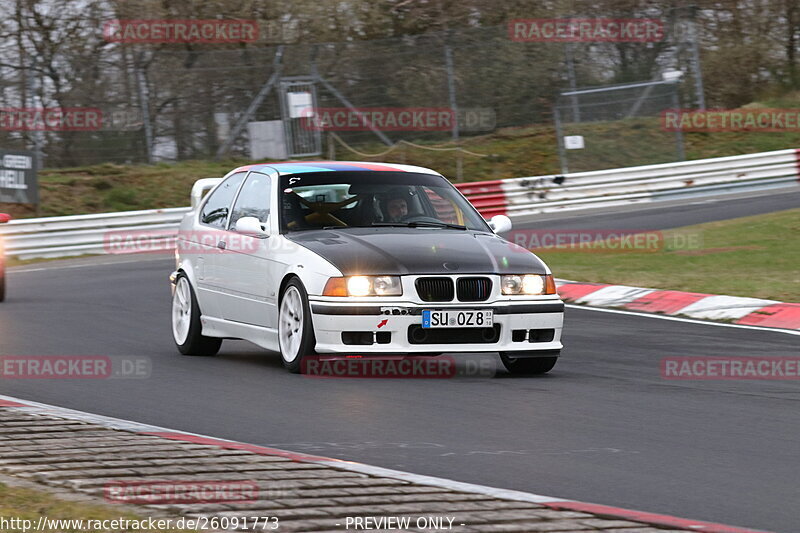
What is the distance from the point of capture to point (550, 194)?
94.1 ft

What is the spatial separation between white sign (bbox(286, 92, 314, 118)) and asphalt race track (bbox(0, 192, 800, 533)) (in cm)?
1683

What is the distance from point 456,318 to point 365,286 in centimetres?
64

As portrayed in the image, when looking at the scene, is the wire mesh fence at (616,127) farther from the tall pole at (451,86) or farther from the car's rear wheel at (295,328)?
the car's rear wheel at (295,328)

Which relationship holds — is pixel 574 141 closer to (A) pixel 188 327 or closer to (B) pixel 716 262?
(B) pixel 716 262

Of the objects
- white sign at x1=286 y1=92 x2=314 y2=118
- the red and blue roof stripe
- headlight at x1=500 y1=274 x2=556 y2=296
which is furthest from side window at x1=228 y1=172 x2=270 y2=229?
white sign at x1=286 y1=92 x2=314 y2=118

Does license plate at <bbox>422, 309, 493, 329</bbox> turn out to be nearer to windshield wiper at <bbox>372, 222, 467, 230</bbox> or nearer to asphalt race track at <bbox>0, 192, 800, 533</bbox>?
asphalt race track at <bbox>0, 192, 800, 533</bbox>

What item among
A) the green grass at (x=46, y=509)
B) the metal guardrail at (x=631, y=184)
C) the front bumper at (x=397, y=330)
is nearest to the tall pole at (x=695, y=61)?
the metal guardrail at (x=631, y=184)

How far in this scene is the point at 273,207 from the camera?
10.5 m

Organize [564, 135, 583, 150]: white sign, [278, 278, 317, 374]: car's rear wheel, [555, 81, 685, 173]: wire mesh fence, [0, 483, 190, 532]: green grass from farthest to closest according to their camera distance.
A: [564, 135, 583, 150]: white sign
[555, 81, 685, 173]: wire mesh fence
[278, 278, 317, 374]: car's rear wheel
[0, 483, 190, 532]: green grass

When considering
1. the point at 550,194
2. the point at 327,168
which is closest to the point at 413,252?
the point at 327,168

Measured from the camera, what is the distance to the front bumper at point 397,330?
934cm

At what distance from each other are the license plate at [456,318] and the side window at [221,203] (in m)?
2.48

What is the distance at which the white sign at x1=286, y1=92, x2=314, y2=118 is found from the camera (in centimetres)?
2984

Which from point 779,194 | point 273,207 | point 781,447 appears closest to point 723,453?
point 781,447
